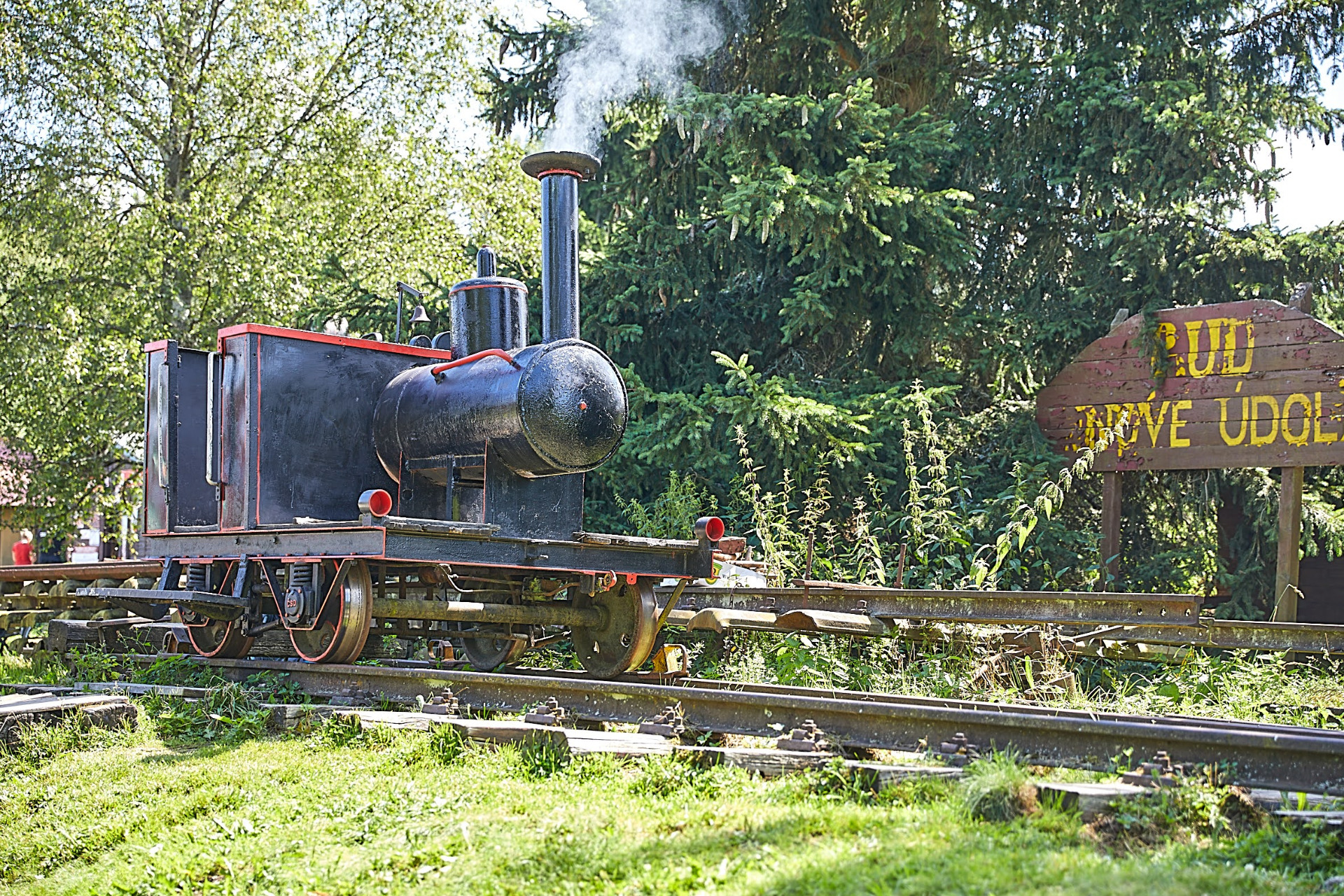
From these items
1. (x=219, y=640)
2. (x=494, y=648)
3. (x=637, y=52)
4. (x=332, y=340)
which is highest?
(x=637, y=52)

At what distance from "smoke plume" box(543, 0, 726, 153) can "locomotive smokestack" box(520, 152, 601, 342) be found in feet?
15.7

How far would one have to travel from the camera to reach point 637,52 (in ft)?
43.2

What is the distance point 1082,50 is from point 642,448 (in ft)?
18.7

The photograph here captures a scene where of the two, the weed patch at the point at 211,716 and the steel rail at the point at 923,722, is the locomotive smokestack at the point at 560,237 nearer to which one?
the steel rail at the point at 923,722

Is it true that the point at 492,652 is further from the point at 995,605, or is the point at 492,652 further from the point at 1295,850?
the point at 1295,850

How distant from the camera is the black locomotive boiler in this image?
764cm

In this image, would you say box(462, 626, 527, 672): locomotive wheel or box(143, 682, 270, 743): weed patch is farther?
box(462, 626, 527, 672): locomotive wheel

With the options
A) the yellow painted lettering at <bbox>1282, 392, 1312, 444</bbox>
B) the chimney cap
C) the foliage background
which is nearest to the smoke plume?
the foliage background

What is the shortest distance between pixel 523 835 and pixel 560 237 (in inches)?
186

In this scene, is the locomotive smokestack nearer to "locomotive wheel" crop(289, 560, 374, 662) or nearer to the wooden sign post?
"locomotive wheel" crop(289, 560, 374, 662)

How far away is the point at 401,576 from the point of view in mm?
8062

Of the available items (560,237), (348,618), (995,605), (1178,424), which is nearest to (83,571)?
(348,618)

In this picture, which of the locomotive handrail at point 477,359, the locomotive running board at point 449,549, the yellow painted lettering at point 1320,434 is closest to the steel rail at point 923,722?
the locomotive running board at point 449,549

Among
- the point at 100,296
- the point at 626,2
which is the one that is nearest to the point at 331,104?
the point at 100,296
